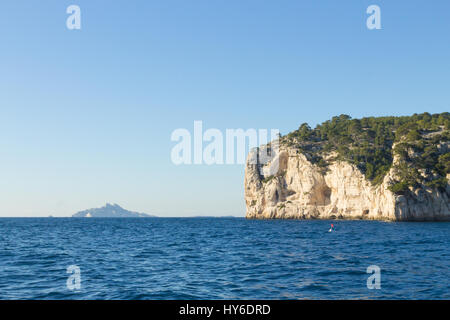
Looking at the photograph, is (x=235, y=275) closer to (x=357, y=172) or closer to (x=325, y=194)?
(x=357, y=172)

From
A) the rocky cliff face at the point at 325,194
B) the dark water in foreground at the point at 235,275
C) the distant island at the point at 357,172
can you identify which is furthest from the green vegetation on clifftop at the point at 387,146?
the dark water in foreground at the point at 235,275

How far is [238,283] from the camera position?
1594 centimetres

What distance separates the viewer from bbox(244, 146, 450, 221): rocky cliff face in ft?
244

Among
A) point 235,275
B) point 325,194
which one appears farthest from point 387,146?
point 235,275

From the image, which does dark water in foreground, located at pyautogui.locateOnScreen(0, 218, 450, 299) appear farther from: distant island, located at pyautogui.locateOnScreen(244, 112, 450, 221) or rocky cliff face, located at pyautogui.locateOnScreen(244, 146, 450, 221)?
distant island, located at pyautogui.locateOnScreen(244, 112, 450, 221)

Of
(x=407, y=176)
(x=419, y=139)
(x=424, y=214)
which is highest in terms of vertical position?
(x=419, y=139)

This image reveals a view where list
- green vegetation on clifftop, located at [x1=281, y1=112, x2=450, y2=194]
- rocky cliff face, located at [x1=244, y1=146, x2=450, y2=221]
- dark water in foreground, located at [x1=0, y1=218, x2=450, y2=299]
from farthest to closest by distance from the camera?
green vegetation on clifftop, located at [x1=281, y1=112, x2=450, y2=194] → rocky cliff face, located at [x1=244, y1=146, x2=450, y2=221] → dark water in foreground, located at [x1=0, y1=218, x2=450, y2=299]

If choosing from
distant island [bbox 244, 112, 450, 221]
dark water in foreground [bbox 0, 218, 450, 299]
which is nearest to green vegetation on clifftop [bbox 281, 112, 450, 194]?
distant island [bbox 244, 112, 450, 221]

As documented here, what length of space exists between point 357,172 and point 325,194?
544 inches

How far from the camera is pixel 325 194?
102125mm

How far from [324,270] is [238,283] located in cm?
565
